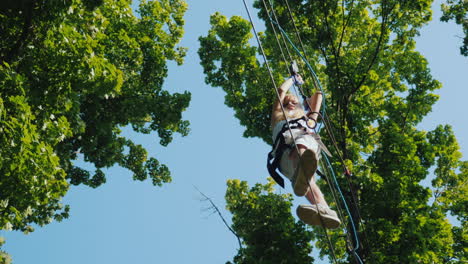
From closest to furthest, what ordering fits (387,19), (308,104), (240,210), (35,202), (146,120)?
(308,104)
(35,202)
(240,210)
(387,19)
(146,120)

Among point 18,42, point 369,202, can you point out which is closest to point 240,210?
point 369,202

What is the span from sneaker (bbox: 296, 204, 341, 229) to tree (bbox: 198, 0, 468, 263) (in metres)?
5.39

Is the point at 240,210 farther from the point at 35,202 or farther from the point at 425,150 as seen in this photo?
the point at 35,202

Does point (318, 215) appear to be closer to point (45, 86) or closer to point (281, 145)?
point (281, 145)

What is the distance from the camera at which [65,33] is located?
711 cm

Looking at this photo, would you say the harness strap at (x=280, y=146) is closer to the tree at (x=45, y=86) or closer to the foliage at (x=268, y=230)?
the tree at (x=45, y=86)

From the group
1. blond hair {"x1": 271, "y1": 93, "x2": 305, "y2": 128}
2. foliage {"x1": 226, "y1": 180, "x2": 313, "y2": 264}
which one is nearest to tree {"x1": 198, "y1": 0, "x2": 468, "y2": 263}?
foliage {"x1": 226, "y1": 180, "x2": 313, "y2": 264}

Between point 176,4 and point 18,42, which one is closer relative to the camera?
point 18,42

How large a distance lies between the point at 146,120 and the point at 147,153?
3.52 feet

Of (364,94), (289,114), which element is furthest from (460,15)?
(289,114)

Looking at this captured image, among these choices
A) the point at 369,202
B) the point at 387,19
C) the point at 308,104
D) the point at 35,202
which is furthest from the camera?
the point at 387,19

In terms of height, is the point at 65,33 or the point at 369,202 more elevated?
the point at 65,33

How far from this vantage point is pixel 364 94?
1177 centimetres

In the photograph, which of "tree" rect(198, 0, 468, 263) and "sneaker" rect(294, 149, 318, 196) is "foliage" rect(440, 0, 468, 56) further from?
"sneaker" rect(294, 149, 318, 196)
